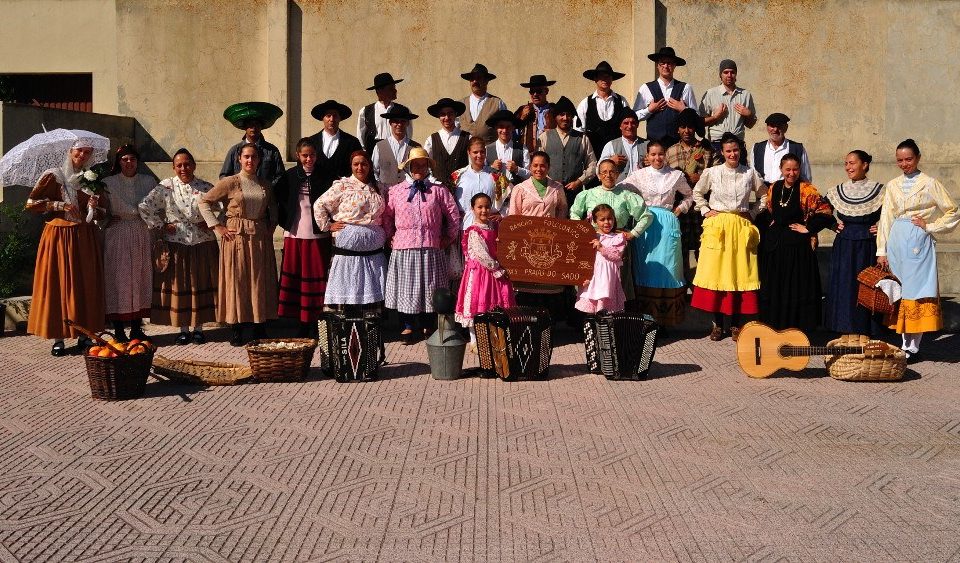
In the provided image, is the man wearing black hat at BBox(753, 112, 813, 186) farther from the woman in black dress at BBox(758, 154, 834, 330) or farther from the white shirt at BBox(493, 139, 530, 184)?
the white shirt at BBox(493, 139, 530, 184)

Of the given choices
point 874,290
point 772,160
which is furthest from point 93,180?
point 874,290

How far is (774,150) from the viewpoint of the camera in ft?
33.1

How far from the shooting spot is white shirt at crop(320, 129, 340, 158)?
9.62 metres

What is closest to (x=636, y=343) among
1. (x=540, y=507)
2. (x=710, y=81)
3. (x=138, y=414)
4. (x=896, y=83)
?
(x=540, y=507)

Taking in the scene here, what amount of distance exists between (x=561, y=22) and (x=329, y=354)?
7.64m

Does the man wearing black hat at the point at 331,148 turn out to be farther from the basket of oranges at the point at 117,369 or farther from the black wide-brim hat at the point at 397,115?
the basket of oranges at the point at 117,369

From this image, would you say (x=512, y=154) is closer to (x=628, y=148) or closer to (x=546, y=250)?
(x=628, y=148)

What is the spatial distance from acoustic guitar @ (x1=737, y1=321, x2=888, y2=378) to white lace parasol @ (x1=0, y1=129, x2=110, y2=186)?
5.87 m

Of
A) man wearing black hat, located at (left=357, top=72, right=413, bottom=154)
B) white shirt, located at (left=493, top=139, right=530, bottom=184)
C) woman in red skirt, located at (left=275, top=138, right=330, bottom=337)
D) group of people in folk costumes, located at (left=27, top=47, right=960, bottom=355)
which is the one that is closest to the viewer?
group of people in folk costumes, located at (left=27, top=47, right=960, bottom=355)

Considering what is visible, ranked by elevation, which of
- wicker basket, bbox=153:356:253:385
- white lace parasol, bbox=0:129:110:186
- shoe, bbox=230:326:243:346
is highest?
white lace parasol, bbox=0:129:110:186

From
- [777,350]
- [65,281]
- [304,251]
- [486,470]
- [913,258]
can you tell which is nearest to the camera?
[486,470]

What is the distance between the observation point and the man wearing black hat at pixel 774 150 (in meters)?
9.98

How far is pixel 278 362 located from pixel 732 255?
4312mm

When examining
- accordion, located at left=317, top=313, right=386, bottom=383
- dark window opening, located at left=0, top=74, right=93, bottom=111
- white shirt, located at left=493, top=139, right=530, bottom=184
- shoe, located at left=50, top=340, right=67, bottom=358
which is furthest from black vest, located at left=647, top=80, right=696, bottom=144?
dark window opening, located at left=0, top=74, right=93, bottom=111
